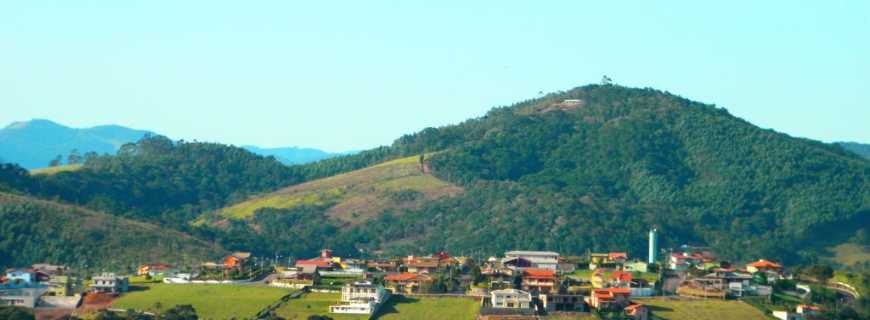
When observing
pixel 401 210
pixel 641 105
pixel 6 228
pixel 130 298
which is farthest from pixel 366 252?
pixel 641 105

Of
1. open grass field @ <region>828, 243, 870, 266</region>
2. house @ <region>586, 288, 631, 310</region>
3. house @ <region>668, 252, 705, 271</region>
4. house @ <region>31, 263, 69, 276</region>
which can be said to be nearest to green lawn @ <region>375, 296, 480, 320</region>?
house @ <region>586, 288, 631, 310</region>

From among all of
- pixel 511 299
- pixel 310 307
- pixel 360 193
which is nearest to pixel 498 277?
→ pixel 511 299

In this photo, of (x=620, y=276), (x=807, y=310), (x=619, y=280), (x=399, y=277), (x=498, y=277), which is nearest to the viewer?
(x=807, y=310)

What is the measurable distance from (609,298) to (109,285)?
25360mm

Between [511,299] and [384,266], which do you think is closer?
[511,299]

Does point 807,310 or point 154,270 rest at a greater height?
point 154,270

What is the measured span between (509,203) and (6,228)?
46655mm

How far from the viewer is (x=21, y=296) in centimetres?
7894

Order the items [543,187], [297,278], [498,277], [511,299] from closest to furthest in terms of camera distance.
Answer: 1. [511,299]
2. [498,277]
3. [297,278]
4. [543,187]

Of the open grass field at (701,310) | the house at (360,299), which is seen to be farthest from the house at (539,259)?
the house at (360,299)

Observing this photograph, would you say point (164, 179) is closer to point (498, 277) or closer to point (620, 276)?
point (498, 277)

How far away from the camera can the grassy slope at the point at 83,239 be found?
101 metres

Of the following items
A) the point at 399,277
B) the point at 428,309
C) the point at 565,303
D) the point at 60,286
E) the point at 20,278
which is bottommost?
the point at 428,309

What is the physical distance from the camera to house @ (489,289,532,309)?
249ft
